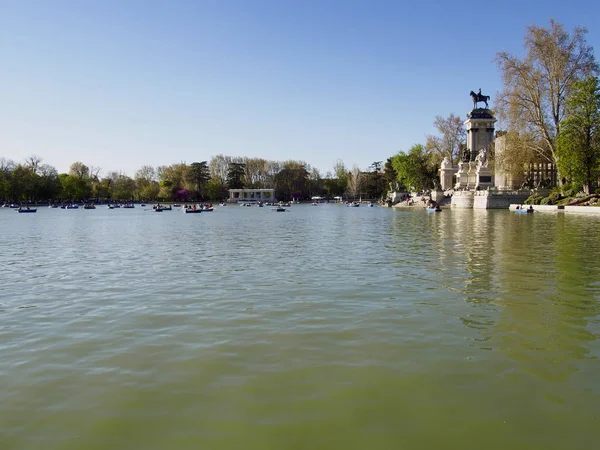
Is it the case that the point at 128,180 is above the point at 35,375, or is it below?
above

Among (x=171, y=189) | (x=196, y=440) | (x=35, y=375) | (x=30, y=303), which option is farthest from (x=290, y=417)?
(x=171, y=189)

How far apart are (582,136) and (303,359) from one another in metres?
53.8

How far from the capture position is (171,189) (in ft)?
477

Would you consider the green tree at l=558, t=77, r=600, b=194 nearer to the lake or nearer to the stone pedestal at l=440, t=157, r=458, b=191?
the stone pedestal at l=440, t=157, r=458, b=191

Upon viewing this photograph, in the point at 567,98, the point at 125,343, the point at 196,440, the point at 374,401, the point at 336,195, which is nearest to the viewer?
the point at 196,440

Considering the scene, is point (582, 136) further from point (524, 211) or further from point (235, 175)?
point (235, 175)

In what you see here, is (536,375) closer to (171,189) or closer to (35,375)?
(35,375)

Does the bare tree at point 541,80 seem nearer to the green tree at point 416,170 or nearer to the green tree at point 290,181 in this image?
the green tree at point 416,170

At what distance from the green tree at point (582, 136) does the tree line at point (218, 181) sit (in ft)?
273

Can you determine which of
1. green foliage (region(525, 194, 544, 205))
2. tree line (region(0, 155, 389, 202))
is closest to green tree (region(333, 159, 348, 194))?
tree line (region(0, 155, 389, 202))

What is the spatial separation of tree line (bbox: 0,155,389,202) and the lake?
124 metres

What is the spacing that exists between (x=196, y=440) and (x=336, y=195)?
532 ft

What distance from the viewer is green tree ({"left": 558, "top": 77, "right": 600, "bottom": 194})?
49.7 m

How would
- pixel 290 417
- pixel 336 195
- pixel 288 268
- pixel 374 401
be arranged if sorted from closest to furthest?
pixel 290 417 < pixel 374 401 < pixel 288 268 < pixel 336 195
